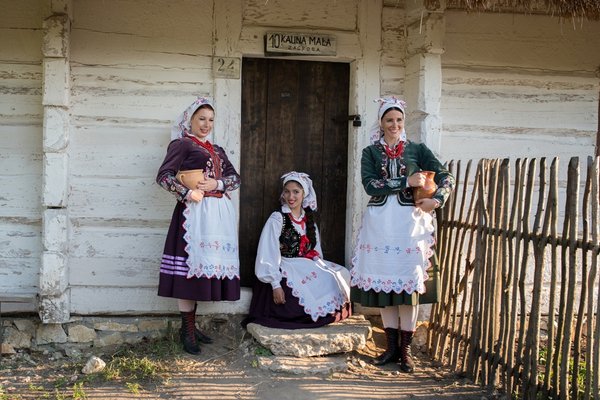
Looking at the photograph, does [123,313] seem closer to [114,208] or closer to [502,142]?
[114,208]

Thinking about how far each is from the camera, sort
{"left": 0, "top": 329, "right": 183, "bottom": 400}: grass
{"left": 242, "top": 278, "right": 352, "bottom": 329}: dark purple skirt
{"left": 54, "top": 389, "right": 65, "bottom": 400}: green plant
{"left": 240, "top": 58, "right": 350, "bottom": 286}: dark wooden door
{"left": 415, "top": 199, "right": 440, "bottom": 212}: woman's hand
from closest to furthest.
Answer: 1. {"left": 54, "top": 389, "right": 65, "bottom": 400}: green plant
2. {"left": 0, "top": 329, "right": 183, "bottom": 400}: grass
3. {"left": 415, "top": 199, "right": 440, "bottom": 212}: woman's hand
4. {"left": 242, "top": 278, "right": 352, "bottom": 329}: dark purple skirt
5. {"left": 240, "top": 58, "right": 350, "bottom": 286}: dark wooden door

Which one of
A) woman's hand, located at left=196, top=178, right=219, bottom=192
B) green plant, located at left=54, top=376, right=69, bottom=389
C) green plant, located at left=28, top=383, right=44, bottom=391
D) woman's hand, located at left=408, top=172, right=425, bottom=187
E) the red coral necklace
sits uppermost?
the red coral necklace

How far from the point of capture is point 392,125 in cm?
441

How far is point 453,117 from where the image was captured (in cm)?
534

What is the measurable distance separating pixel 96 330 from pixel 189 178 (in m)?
1.44

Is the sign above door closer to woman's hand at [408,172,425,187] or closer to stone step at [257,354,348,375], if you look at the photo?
woman's hand at [408,172,425,187]

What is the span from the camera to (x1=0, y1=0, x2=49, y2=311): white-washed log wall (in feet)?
16.1

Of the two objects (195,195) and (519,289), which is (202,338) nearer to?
(195,195)

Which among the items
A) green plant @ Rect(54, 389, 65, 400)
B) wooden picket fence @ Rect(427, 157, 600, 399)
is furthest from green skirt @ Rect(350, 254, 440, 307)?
green plant @ Rect(54, 389, 65, 400)

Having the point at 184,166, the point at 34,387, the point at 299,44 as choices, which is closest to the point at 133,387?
the point at 34,387

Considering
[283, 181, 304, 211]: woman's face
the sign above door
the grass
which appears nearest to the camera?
the grass

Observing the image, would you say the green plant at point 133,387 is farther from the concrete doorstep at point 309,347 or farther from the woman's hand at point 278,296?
the woman's hand at point 278,296

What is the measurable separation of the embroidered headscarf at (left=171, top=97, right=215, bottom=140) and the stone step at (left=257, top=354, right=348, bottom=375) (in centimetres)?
164

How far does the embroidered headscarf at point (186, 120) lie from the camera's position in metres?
4.55
